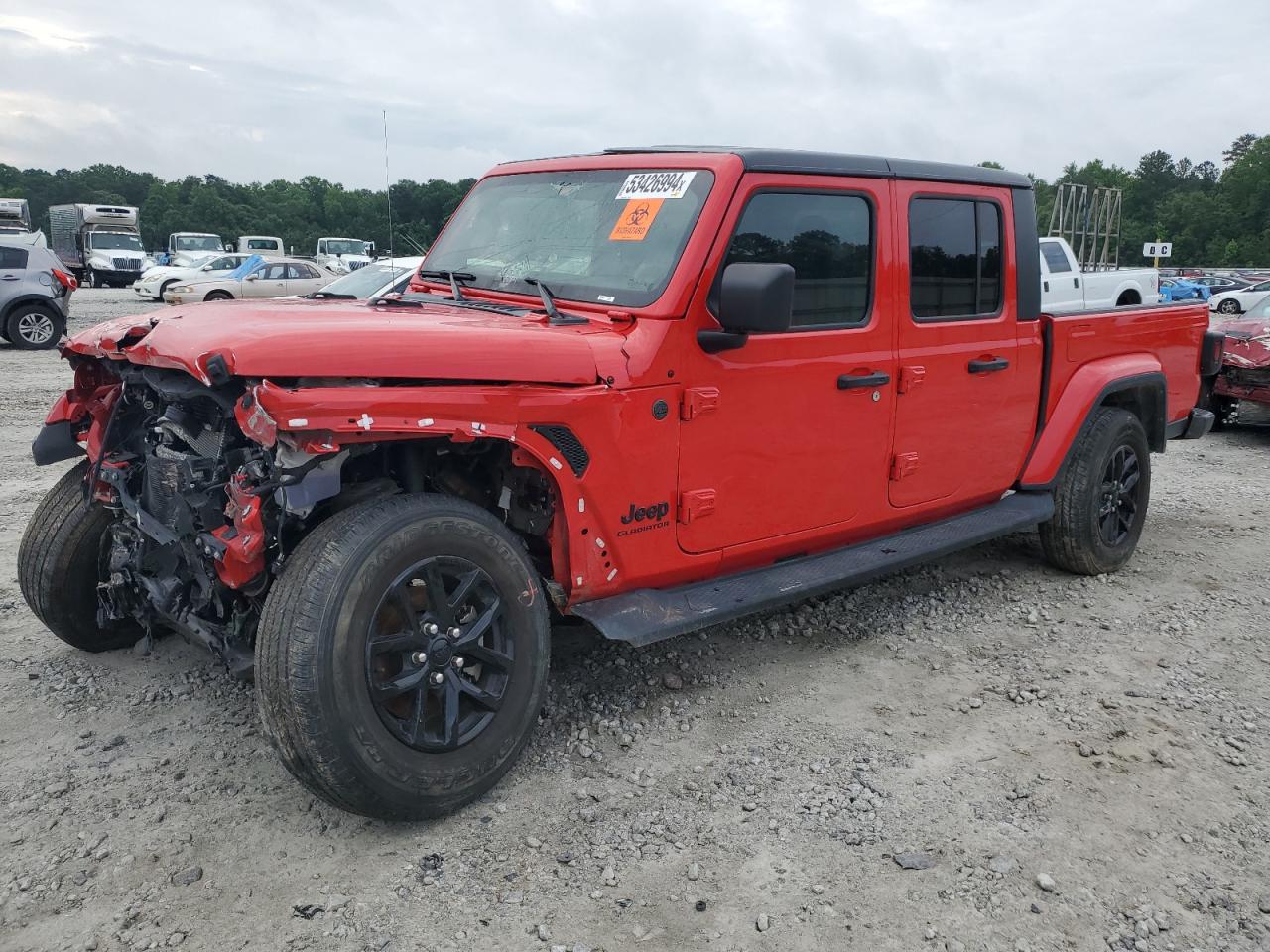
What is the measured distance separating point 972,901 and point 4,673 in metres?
3.74

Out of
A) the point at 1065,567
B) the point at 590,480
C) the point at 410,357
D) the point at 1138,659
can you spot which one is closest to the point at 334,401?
the point at 410,357

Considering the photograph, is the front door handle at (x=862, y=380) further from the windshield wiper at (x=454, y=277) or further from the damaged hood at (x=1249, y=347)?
the damaged hood at (x=1249, y=347)

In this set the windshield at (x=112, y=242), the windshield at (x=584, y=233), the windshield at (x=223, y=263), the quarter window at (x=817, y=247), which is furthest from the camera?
the windshield at (x=112, y=242)

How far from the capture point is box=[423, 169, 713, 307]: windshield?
3.47 m

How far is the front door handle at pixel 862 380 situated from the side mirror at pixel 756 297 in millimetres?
712

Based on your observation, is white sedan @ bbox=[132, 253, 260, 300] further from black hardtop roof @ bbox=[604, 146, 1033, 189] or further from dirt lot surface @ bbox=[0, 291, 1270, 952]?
black hardtop roof @ bbox=[604, 146, 1033, 189]

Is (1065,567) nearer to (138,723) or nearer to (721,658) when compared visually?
(721,658)

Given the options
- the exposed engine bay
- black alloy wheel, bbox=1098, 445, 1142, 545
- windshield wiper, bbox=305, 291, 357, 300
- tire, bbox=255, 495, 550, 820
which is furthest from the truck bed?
windshield wiper, bbox=305, 291, 357, 300

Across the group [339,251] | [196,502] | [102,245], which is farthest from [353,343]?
[102,245]

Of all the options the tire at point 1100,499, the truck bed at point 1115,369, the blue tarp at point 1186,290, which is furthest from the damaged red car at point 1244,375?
the blue tarp at point 1186,290

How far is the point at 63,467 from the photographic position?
7711mm

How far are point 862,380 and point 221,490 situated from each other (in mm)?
2427

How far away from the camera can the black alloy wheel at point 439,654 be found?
9.21 feet

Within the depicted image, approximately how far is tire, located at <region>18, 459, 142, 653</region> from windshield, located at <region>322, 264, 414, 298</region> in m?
7.41
